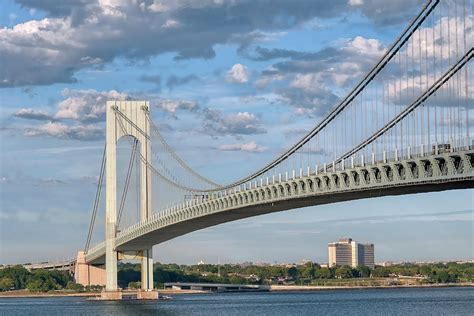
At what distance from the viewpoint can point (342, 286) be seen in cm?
14112

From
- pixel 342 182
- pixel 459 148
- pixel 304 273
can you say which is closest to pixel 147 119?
pixel 342 182

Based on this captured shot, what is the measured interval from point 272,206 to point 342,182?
A: 359 inches

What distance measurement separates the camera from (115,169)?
7238 cm

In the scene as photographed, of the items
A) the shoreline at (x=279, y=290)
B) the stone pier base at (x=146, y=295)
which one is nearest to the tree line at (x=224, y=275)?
the shoreline at (x=279, y=290)

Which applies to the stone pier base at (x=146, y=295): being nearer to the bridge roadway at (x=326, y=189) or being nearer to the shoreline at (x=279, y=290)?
the bridge roadway at (x=326, y=189)

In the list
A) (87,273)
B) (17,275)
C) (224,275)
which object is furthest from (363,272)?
(87,273)

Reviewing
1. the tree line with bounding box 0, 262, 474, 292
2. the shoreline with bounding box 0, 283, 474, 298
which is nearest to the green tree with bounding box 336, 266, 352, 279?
the tree line with bounding box 0, 262, 474, 292

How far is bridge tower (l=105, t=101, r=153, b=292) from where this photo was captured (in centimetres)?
7088

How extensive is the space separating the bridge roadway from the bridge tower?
4.81m

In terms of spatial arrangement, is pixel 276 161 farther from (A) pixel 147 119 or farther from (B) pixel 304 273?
(B) pixel 304 273

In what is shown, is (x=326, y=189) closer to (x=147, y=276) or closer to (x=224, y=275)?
(x=147, y=276)

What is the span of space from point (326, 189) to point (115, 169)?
34.2 meters

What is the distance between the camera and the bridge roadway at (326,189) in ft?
105

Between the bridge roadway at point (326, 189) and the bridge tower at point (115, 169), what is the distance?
4.81 meters
